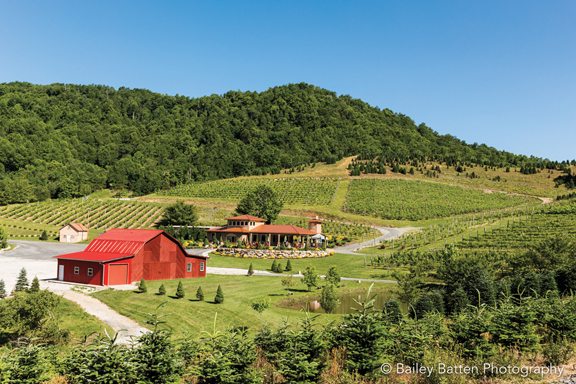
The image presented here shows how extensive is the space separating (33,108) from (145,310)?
547 feet

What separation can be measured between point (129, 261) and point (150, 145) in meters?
139

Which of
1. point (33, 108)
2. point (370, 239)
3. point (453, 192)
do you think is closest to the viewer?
point (370, 239)

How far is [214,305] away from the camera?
93.1 ft

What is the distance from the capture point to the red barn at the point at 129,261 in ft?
117

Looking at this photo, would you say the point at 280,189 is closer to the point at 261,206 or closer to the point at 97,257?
the point at 261,206

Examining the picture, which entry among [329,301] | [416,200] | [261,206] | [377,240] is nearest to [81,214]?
[261,206]

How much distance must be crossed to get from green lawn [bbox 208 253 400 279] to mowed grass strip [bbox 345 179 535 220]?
38.2 metres

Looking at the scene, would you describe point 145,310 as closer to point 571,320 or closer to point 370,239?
point 571,320

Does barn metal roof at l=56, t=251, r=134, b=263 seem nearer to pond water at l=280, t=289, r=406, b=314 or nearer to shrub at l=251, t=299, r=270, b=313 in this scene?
pond water at l=280, t=289, r=406, b=314

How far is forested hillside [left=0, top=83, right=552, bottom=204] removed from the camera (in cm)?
13462

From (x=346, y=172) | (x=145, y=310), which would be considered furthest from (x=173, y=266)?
(x=346, y=172)

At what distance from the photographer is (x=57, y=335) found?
21.2m

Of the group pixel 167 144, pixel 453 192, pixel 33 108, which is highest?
pixel 33 108

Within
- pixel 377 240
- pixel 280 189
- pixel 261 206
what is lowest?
pixel 377 240
